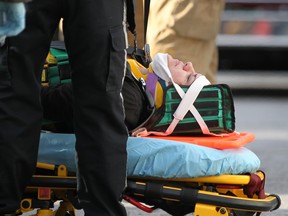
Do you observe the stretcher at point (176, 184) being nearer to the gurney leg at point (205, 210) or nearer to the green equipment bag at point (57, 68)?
the gurney leg at point (205, 210)

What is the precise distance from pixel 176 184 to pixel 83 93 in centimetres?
→ 56

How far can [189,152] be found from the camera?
386 centimetres

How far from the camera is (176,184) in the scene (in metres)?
3.91

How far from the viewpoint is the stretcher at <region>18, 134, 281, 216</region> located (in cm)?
384

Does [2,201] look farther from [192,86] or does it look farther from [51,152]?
[192,86]

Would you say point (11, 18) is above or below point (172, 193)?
above

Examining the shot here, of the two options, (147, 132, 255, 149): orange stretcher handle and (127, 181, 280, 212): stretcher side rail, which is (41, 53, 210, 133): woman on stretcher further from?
(127, 181, 280, 212): stretcher side rail

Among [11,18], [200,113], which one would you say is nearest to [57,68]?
[200,113]

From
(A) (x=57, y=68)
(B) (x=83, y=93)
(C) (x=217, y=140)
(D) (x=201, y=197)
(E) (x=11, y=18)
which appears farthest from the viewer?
(A) (x=57, y=68)

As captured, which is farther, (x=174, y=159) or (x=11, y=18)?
(x=174, y=159)

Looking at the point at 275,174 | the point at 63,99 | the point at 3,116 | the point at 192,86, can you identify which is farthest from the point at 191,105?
the point at 275,174

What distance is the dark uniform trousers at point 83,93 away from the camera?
3.59 metres

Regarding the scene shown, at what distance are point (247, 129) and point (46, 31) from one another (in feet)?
15.6

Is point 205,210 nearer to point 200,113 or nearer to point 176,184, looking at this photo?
point 176,184
